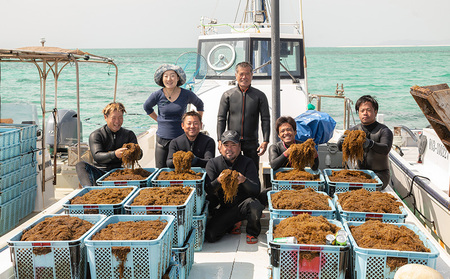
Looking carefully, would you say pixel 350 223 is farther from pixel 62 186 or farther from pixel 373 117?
pixel 62 186

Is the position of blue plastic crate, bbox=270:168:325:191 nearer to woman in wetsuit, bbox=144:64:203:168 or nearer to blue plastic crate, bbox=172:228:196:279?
blue plastic crate, bbox=172:228:196:279

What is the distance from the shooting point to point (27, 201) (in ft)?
24.5

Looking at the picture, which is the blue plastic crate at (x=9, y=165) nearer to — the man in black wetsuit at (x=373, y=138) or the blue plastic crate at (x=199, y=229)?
the blue plastic crate at (x=199, y=229)

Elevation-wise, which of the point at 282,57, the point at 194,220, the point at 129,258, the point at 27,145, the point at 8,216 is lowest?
the point at 8,216

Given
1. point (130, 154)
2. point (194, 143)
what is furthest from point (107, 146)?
point (194, 143)

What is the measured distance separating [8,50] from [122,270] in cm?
435

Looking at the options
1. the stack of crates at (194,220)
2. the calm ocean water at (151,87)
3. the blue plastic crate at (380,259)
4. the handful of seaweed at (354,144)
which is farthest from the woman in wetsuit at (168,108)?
the calm ocean water at (151,87)

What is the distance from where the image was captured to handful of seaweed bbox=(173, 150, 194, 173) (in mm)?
4965

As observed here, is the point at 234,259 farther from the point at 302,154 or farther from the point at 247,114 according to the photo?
the point at 247,114

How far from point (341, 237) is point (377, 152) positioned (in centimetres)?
221

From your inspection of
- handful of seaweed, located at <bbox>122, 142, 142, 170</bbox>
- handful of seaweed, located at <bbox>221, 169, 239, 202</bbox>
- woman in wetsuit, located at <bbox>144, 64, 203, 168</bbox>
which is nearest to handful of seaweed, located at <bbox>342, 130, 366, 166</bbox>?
handful of seaweed, located at <bbox>221, 169, 239, 202</bbox>

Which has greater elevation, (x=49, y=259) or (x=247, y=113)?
(x=247, y=113)

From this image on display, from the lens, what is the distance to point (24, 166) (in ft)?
23.7

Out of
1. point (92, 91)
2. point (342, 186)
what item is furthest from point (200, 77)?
point (92, 91)
